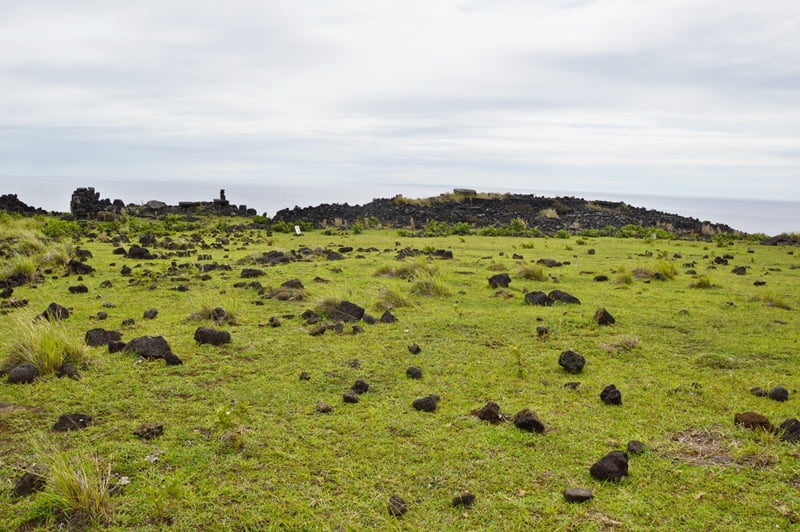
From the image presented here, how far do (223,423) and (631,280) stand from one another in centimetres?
981

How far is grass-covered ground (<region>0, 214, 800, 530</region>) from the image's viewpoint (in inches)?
127

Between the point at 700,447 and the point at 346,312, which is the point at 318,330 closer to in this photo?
the point at 346,312

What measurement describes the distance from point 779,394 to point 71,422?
599 cm

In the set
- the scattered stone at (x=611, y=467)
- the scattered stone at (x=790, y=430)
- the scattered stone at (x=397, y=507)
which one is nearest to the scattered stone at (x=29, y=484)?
the scattered stone at (x=397, y=507)

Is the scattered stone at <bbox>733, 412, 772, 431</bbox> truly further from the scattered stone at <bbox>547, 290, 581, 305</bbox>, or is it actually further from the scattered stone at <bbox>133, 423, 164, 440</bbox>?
the scattered stone at <bbox>547, 290, 581, 305</bbox>

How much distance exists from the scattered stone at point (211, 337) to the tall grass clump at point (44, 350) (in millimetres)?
1214

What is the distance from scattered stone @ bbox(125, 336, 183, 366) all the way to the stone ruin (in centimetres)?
2715

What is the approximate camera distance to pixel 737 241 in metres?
24.7

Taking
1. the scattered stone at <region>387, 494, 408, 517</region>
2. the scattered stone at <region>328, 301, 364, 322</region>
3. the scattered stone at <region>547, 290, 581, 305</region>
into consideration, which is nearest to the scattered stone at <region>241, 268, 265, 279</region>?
the scattered stone at <region>328, 301, 364, 322</region>

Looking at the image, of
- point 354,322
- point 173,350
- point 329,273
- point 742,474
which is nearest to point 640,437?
point 742,474

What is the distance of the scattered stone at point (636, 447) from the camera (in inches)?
156

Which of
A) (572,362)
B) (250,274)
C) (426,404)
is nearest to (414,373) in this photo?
(426,404)

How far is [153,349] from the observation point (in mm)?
5871

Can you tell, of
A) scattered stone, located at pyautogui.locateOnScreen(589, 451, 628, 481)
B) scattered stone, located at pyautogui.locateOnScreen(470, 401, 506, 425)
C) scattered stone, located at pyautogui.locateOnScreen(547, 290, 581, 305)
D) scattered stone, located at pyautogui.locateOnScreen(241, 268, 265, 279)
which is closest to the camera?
scattered stone, located at pyautogui.locateOnScreen(589, 451, 628, 481)
